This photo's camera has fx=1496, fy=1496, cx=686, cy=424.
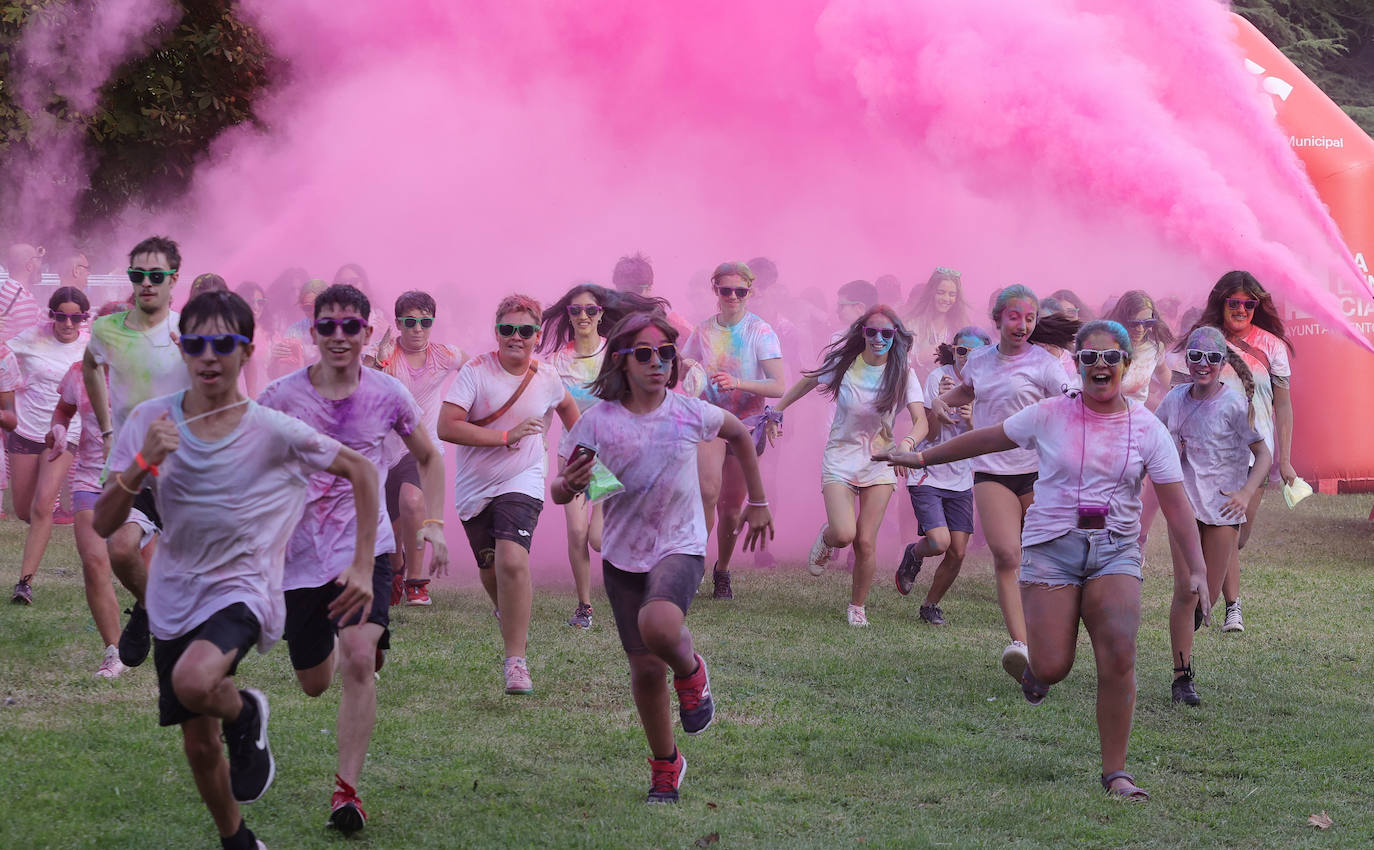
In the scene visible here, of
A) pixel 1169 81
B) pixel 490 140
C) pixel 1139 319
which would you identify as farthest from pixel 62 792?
pixel 1169 81

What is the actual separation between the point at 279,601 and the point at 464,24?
10.2 metres

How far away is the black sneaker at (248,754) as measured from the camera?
454cm

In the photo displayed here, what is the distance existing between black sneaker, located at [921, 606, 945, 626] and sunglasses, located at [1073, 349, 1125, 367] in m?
3.82

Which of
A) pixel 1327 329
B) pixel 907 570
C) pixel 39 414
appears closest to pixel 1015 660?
pixel 907 570

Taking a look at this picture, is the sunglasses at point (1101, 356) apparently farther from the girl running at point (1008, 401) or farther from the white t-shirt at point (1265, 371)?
the white t-shirt at point (1265, 371)

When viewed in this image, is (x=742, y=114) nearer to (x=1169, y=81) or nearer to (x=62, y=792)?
(x=1169, y=81)

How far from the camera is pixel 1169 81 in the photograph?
44.2 ft

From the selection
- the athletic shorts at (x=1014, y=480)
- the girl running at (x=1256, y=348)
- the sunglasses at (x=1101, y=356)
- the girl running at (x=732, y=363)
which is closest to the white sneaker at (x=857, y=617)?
the girl running at (x=732, y=363)

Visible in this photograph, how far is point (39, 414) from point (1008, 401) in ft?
21.2

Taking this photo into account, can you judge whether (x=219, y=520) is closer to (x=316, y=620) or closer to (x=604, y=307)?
(x=316, y=620)

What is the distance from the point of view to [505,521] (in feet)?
23.6

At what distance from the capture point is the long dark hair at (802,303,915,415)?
9.16 metres

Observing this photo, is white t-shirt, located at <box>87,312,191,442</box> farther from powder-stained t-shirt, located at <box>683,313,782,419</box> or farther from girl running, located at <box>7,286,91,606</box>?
powder-stained t-shirt, located at <box>683,313,782,419</box>

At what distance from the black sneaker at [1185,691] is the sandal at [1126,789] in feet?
5.47
